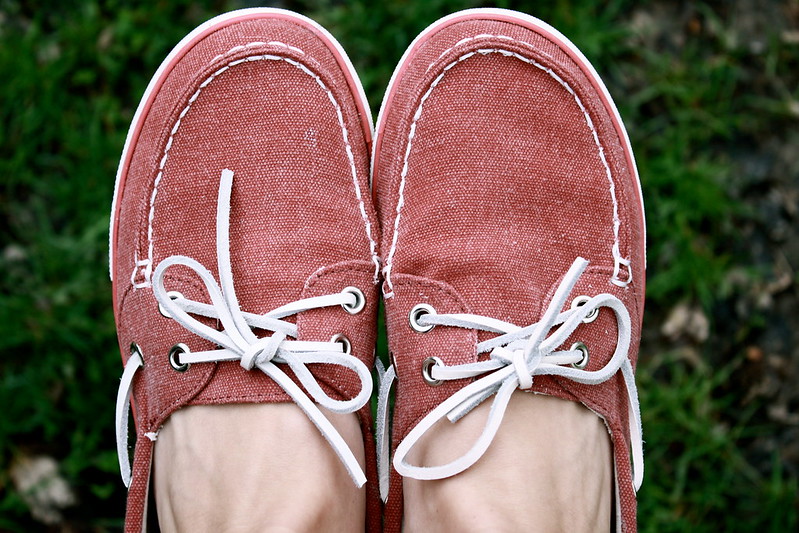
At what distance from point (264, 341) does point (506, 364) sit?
0.40 m

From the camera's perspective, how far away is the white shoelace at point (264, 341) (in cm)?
124

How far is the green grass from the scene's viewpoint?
1738 millimetres

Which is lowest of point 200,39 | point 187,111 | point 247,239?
point 247,239

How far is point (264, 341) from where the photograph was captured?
1.26 meters

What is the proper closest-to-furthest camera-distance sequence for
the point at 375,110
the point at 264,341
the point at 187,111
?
the point at 264,341, the point at 187,111, the point at 375,110

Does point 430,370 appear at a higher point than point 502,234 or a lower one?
lower

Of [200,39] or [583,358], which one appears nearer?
[583,358]

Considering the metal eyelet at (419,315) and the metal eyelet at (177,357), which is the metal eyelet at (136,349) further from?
the metal eyelet at (419,315)

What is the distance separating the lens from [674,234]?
1.79m

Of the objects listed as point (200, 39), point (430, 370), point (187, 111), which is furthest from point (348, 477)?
point (200, 39)

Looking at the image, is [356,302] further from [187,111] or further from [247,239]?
[187,111]

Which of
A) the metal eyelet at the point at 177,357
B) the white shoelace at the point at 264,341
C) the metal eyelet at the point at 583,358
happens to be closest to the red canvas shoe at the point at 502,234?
the metal eyelet at the point at 583,358

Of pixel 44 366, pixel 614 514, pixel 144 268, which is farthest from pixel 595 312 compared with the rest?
pixel 44 366

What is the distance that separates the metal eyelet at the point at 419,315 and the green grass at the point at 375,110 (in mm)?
666
